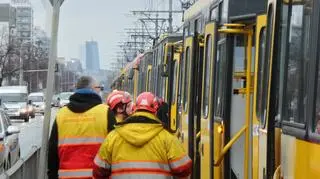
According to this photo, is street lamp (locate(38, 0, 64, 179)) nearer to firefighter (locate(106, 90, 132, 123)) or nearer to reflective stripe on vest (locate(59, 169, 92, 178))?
firefighter (locate(106, 90, 132, 123))

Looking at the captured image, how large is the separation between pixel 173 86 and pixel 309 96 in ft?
34.2

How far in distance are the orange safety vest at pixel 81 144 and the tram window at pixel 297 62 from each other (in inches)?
92.4

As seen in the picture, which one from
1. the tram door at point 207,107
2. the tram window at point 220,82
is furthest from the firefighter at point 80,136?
the tram window at point 220,82

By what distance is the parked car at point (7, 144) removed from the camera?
14695 mm

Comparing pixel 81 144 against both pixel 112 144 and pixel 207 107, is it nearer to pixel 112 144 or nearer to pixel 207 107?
pixel 112 144

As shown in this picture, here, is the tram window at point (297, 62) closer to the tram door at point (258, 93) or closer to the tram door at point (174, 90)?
the tram door at point (258, 93)

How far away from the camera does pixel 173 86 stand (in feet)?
49.9

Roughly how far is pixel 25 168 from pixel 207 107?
323 cm

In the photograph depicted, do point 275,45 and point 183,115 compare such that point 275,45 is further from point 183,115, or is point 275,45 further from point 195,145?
point 183,115

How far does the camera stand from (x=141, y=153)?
20.2 ft

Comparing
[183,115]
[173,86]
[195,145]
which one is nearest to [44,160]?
[195,145]

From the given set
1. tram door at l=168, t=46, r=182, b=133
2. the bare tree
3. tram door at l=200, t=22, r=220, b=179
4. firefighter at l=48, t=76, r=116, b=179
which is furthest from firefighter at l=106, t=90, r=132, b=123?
the bare tree

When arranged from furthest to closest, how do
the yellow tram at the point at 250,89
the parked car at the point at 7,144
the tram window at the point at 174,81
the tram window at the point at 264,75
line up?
the tram window at the point at 174,81
the parked car at the point at 7,144
the tram window at the point at 264,75
the yellow tram at the point at 250,89

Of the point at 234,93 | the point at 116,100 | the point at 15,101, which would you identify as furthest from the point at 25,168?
the point at 15,101
